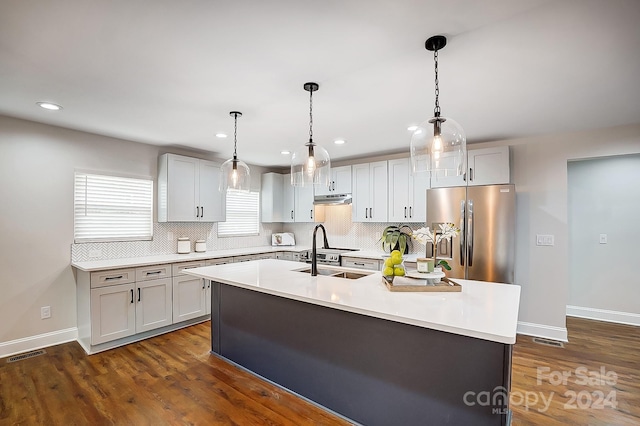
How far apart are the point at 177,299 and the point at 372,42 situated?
12.0ft

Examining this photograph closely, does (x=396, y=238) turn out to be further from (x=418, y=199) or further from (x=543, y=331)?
(x=543, y=331)

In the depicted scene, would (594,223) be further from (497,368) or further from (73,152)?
(73,152)

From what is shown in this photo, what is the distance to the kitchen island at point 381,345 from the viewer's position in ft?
5.25

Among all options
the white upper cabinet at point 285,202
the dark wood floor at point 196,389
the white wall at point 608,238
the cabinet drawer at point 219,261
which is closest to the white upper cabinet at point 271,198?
the white upper cabinet at point 285,202

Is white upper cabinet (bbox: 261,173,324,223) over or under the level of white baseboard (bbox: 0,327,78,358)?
over

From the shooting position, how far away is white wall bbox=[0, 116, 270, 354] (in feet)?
10.6

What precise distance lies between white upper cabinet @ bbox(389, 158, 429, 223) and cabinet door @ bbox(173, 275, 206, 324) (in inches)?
113

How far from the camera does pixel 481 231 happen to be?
366 cm

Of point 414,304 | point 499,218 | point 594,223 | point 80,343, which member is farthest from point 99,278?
point 594,223

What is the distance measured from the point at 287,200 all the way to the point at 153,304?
2911 mm

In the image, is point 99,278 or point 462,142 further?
point 99,278

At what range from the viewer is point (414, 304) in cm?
180

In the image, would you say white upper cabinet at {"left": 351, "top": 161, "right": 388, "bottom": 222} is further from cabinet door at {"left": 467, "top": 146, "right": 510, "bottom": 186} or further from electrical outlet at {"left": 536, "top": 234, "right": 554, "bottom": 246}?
electrical outlet at {"left": 536, "top": 234, "right": 554, "bottom": 246}

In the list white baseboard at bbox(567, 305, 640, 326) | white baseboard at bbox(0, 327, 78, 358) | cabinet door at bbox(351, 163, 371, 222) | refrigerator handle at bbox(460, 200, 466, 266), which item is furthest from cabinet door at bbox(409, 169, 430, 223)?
white baseboard at bbox(0, 327, 78, 358)
